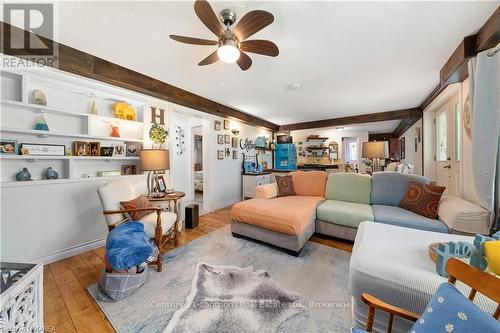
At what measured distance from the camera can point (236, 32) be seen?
1.53 metres

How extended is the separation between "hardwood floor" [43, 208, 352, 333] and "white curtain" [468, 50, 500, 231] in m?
1.45

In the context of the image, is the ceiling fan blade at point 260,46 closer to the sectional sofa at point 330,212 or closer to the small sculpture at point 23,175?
the sectional sofa at point 330,212

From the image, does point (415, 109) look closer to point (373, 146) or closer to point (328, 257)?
point (373, 146)

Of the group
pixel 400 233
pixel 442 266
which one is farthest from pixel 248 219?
pixel 442 266

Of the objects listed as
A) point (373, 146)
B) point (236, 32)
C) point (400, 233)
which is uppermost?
point (236, 32)

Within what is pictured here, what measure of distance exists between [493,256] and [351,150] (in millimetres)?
7706

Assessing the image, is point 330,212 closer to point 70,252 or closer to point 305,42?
point 305,42

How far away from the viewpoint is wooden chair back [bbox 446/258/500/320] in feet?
2.21

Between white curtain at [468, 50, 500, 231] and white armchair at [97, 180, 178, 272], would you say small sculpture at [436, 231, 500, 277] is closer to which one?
white curtain at [468, 50, 500, 231]

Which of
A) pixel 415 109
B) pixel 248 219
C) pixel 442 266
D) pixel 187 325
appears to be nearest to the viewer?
pixel 442 266

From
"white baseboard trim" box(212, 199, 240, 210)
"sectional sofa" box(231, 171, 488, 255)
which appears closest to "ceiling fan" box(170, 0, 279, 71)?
"sectional sofa" box(231, 171, 488, 255)

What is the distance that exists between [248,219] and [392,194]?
221 cm

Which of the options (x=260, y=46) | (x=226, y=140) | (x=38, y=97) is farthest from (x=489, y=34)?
(x=38, y=97)

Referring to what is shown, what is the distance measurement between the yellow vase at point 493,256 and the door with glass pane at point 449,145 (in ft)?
8.79
